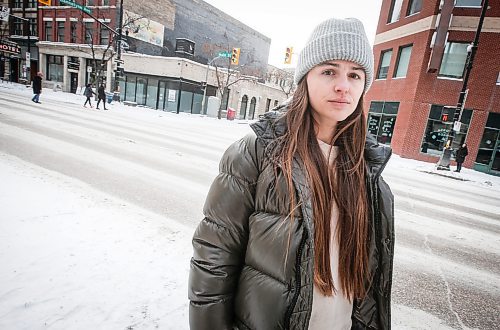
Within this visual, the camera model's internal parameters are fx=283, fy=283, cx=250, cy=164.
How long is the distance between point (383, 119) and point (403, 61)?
3951mm

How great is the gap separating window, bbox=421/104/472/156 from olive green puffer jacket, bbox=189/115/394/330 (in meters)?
19.5

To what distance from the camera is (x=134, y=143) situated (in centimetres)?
955

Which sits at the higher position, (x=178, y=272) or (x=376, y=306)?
(x=376, y=306)

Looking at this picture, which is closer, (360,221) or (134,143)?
(360,221)

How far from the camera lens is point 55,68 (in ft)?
114

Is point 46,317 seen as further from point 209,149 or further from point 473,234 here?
point 209,149

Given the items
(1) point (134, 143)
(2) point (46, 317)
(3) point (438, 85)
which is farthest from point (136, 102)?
(2) point (46, 317)

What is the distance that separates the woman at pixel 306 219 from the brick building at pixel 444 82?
17371 millimetres

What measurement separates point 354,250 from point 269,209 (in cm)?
52

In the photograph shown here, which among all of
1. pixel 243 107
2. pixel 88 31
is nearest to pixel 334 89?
pixel 243 107

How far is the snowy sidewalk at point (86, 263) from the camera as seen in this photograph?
2.27m

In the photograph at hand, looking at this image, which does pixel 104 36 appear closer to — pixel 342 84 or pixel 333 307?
pixel 342 84

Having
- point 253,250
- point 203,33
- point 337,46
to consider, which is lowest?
point 253,250

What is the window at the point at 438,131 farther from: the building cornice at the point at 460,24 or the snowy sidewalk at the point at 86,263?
the snowy sidewalk at the point at 86,263
